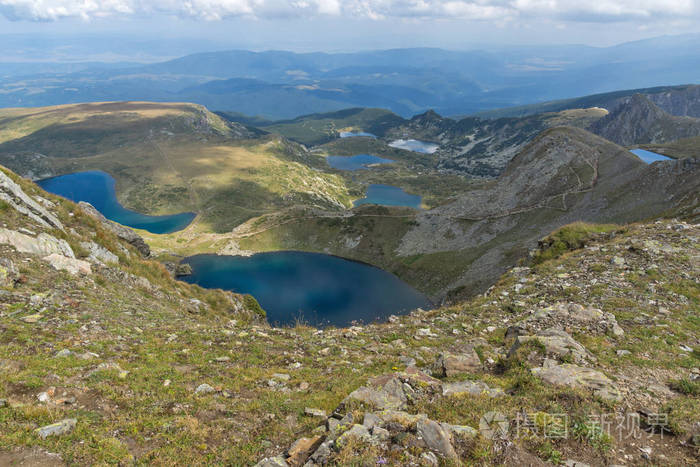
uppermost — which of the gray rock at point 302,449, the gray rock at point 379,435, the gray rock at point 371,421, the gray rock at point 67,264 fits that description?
the gray rock at point 379,435

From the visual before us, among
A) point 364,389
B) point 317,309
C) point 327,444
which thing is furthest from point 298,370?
point 317,309

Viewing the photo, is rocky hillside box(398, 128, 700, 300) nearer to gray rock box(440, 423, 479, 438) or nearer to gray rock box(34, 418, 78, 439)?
gray rock box(440, 423, 479, 438)

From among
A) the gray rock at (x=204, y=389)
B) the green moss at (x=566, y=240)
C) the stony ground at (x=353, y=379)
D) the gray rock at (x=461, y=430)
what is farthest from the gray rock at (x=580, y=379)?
the green moss at (x=566, y=240)

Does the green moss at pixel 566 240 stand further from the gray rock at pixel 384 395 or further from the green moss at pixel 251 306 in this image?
the green moss at pixel 251 306

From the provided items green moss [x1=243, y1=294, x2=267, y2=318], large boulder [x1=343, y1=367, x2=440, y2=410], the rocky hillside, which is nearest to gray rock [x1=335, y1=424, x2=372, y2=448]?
large boulder [x1=343, y1=367, x2=440, y2=410]

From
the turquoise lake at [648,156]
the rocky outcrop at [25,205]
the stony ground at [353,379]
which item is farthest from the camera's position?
the turquoise lake at [648,156]

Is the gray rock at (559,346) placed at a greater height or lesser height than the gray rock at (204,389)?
greater
